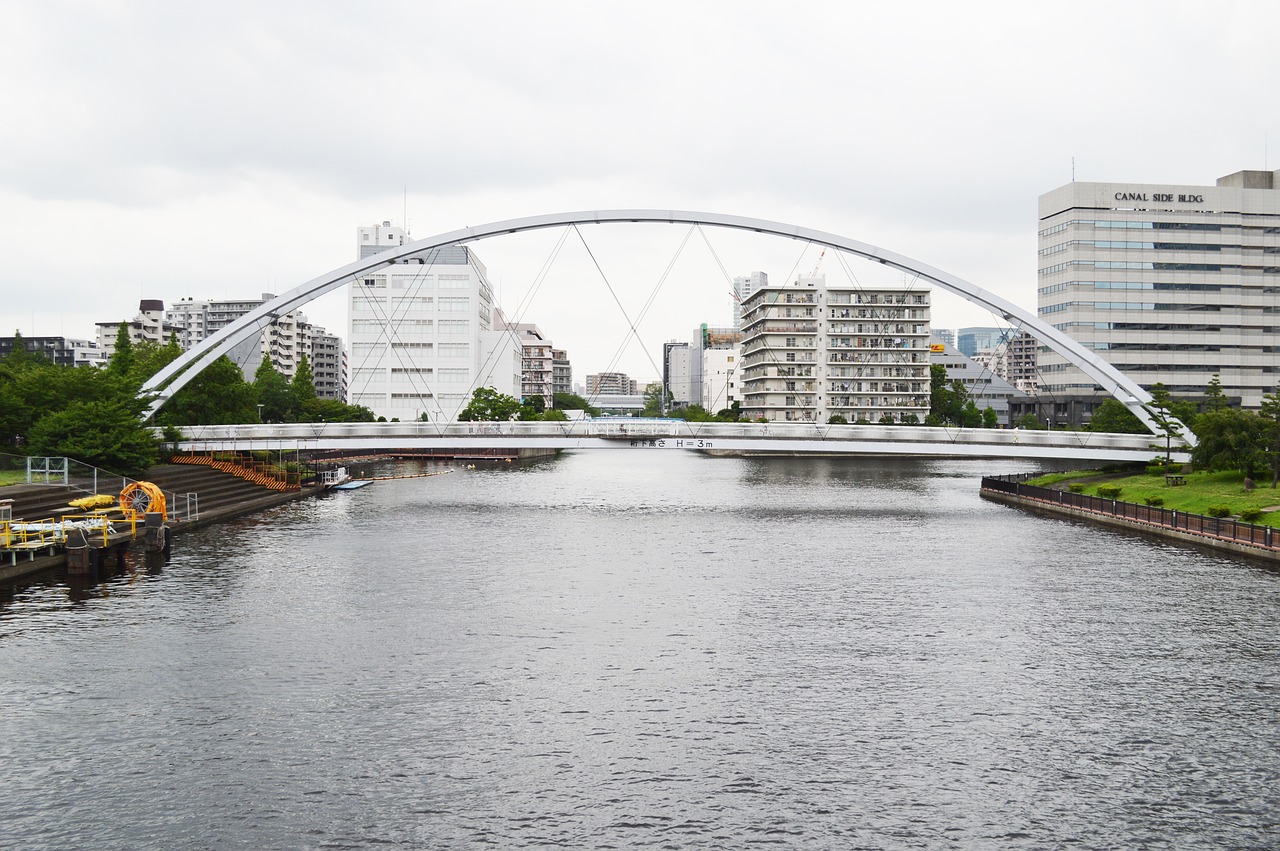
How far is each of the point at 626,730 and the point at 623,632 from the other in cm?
754

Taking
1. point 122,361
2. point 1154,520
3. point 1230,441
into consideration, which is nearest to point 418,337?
point 122,361

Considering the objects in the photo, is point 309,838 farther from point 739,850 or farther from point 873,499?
point 873,499

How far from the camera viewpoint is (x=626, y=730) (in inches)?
693

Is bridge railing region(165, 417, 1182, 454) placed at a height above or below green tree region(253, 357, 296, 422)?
below

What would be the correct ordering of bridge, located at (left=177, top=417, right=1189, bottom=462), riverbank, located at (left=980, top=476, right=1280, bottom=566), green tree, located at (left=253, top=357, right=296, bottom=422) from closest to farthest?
riverbank, located at (left=980, top=476, right=1280, bottom=566) → bridge, located at (left=177, top=417, right=1189, bottom=462) → green tree, located at (left=253, top=357, right=296, bottom=422)

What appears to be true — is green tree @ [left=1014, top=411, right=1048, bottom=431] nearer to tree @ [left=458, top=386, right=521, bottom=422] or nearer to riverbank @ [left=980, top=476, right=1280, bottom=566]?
riverbank @ [left=980, top=476, right=1280, bottom=566]

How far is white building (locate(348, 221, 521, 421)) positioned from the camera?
13200 centimetres

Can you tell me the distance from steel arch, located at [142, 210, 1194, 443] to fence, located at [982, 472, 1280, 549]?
8.66 metres

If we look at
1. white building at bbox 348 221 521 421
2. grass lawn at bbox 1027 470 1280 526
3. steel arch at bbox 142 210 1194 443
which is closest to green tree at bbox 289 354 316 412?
white building at bbox 348 221 521 421

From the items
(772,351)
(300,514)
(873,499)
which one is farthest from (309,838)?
(772,351)

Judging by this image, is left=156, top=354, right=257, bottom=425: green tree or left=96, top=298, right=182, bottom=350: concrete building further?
left=96, top=298, right=182, bottom=350: concrete building

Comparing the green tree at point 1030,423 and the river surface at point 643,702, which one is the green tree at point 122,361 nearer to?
the river surface at point 643,702

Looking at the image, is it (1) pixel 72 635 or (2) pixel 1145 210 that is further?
(2) pixel 1145 210

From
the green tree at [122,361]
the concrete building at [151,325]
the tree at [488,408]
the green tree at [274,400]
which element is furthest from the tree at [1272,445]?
the concrete building at [151,325]
